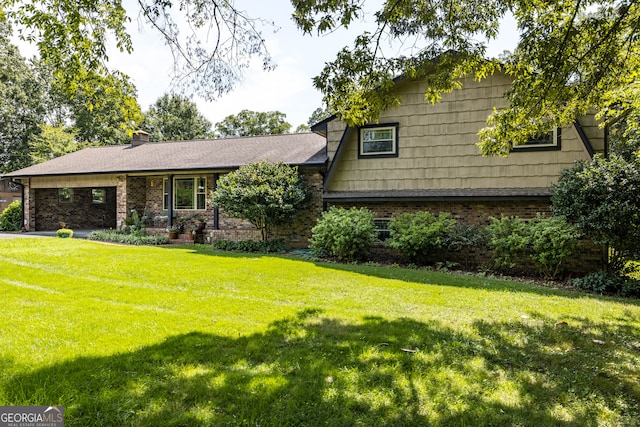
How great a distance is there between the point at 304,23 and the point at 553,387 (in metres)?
4.87

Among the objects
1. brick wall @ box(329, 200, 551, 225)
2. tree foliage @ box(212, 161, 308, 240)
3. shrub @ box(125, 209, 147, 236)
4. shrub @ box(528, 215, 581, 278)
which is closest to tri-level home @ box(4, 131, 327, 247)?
shrub @ box(125, 209, 147, 236)

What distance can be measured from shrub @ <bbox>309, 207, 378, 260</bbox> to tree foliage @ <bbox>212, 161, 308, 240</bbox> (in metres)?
1.75

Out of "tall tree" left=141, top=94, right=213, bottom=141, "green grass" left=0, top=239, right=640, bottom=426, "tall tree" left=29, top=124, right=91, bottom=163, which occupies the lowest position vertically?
"green grass" left=0, top=239, right=640, bottom=426

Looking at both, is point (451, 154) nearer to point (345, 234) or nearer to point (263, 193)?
point (345, 234)

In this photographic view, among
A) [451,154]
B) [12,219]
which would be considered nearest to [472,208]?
[451,154]

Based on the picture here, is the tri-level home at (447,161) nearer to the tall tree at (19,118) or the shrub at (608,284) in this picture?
the shrub at (608,284)

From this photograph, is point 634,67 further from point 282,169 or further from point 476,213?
point 282,169

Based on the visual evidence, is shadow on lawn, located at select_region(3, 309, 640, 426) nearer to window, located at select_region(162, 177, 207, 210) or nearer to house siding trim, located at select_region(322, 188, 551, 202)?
house siding trim, located at select_region(322, 188, 551, 202)

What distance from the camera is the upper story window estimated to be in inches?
386

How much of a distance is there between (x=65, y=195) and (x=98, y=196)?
191 cm

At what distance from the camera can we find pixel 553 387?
2.98 meters

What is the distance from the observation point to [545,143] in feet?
32.6

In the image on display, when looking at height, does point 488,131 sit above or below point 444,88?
below

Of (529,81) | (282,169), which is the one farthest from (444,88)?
(282,169)
